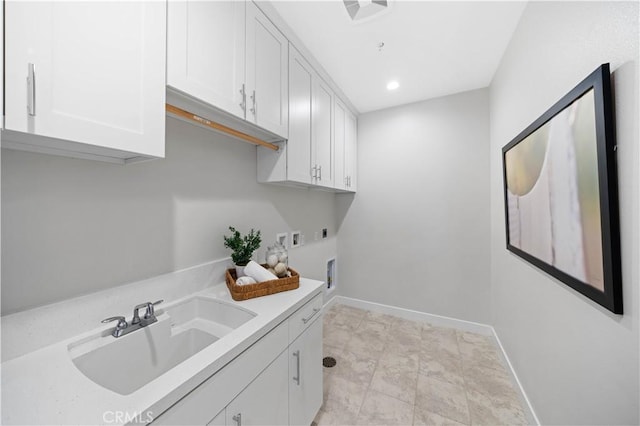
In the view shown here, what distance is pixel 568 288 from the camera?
1062 millimetres

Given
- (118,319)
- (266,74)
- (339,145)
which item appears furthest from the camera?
(339,145)

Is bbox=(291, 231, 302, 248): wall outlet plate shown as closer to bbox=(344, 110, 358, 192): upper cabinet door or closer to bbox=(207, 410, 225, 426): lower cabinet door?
bbox=(344, 110, 358, 192): upper cabinet door

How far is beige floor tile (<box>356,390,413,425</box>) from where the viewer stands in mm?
1454

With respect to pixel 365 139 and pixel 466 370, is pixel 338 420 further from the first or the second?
pixel 365 139

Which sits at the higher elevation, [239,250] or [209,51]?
[209,51]

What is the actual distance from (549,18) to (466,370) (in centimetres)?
243

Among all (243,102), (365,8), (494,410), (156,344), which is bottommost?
(494,410)

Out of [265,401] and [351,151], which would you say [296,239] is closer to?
[351,151]

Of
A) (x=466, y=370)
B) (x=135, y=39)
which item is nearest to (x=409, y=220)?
(x=466, y=370)

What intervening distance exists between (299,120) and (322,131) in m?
0.43

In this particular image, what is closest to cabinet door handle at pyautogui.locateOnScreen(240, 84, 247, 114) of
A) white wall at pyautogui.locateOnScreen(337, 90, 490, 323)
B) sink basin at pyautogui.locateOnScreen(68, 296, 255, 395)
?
sink basin at pyautogui.locateOnScreen(68, 296, 255, 395)

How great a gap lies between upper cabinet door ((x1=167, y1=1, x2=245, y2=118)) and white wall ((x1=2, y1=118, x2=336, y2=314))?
330 mm

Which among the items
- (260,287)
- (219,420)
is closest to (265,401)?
(219,420)

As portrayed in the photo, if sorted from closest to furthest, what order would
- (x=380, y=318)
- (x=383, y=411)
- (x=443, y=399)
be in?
(x=383, y=411) < (x=443, y=399) < (x=380, y=318)
